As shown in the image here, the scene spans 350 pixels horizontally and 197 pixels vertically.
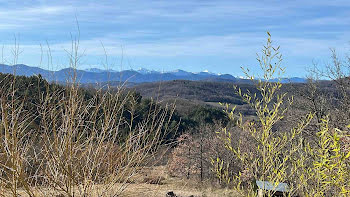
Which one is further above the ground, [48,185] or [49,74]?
[49,74]

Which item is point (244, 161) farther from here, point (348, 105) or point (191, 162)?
point (191, 162)

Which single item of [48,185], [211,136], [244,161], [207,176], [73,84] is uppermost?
[73,84]

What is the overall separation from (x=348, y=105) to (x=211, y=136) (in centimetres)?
1011

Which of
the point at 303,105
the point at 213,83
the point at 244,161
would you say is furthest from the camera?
the point at 213,83

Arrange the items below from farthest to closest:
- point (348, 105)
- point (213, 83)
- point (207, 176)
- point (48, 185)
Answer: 1. point (213, 83)
2. point (207, 176)
3. point (348, 105)
4. point (48, 185)

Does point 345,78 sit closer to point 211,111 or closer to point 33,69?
point 33,69

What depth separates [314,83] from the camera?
13.1m

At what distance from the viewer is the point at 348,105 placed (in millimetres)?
11102

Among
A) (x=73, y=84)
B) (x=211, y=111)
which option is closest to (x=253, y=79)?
(x=73, y=84)

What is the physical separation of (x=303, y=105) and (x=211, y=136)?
8929mm

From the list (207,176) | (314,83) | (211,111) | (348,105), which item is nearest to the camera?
(348,105)

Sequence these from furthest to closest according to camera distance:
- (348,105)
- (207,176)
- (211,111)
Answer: (211,111) → (207,176) → (348,105)

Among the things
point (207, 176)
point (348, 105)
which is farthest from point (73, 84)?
point (207, 176)

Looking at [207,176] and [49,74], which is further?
[207,176]
